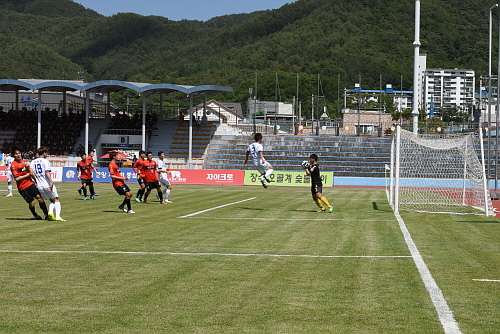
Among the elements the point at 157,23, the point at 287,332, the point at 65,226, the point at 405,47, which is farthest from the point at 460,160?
the point at 157,23

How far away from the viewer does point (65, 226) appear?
15781 millimetres

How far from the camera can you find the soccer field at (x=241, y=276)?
6.25m

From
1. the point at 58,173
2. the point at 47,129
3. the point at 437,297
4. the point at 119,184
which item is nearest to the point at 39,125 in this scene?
the point at 47,129

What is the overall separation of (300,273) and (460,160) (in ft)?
78.0

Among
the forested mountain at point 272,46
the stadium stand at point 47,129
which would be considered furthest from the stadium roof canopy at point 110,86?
the forested mountain at point 272,46

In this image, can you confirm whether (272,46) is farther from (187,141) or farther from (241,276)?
(241,276)

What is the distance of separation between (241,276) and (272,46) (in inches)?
6352

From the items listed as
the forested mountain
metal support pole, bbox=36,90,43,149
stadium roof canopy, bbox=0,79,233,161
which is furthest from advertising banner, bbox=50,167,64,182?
the forested mountain

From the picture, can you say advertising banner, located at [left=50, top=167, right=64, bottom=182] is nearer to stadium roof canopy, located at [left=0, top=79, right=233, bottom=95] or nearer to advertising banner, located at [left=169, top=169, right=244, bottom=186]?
advertising banner, located at [left=169, top=169, right=244, bottom=186]

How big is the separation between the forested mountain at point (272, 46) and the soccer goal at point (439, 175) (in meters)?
101

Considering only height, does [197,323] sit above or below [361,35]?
below

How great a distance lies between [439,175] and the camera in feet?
115

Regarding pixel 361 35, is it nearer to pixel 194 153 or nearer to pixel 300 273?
pixel 194 153

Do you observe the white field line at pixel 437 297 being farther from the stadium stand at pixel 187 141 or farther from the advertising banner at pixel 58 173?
the stadium stand at pixel 187 141
